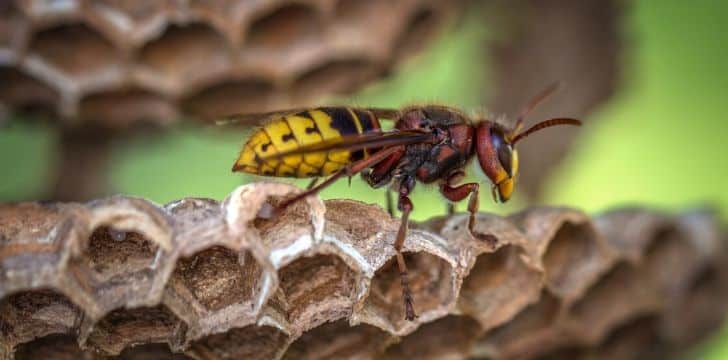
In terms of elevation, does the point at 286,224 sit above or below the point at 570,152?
below

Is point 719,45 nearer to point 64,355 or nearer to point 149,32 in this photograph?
point 149,32

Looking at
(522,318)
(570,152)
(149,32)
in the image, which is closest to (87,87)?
(149,32)

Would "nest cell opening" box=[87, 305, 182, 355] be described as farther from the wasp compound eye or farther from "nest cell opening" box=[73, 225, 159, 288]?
the wasp compound eye

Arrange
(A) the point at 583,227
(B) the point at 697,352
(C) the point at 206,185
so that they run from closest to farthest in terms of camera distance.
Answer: (A) the point at 583,227 < (B) the point at 697,352 < (C) the point at 206,185

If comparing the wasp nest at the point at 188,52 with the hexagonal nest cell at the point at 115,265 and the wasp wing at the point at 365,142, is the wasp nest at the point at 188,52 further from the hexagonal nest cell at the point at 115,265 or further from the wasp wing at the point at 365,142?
the hexagonal nest cell at the point at 115,265

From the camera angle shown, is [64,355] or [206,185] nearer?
[64,355]

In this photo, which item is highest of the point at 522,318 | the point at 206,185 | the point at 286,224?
the point at 206,185
